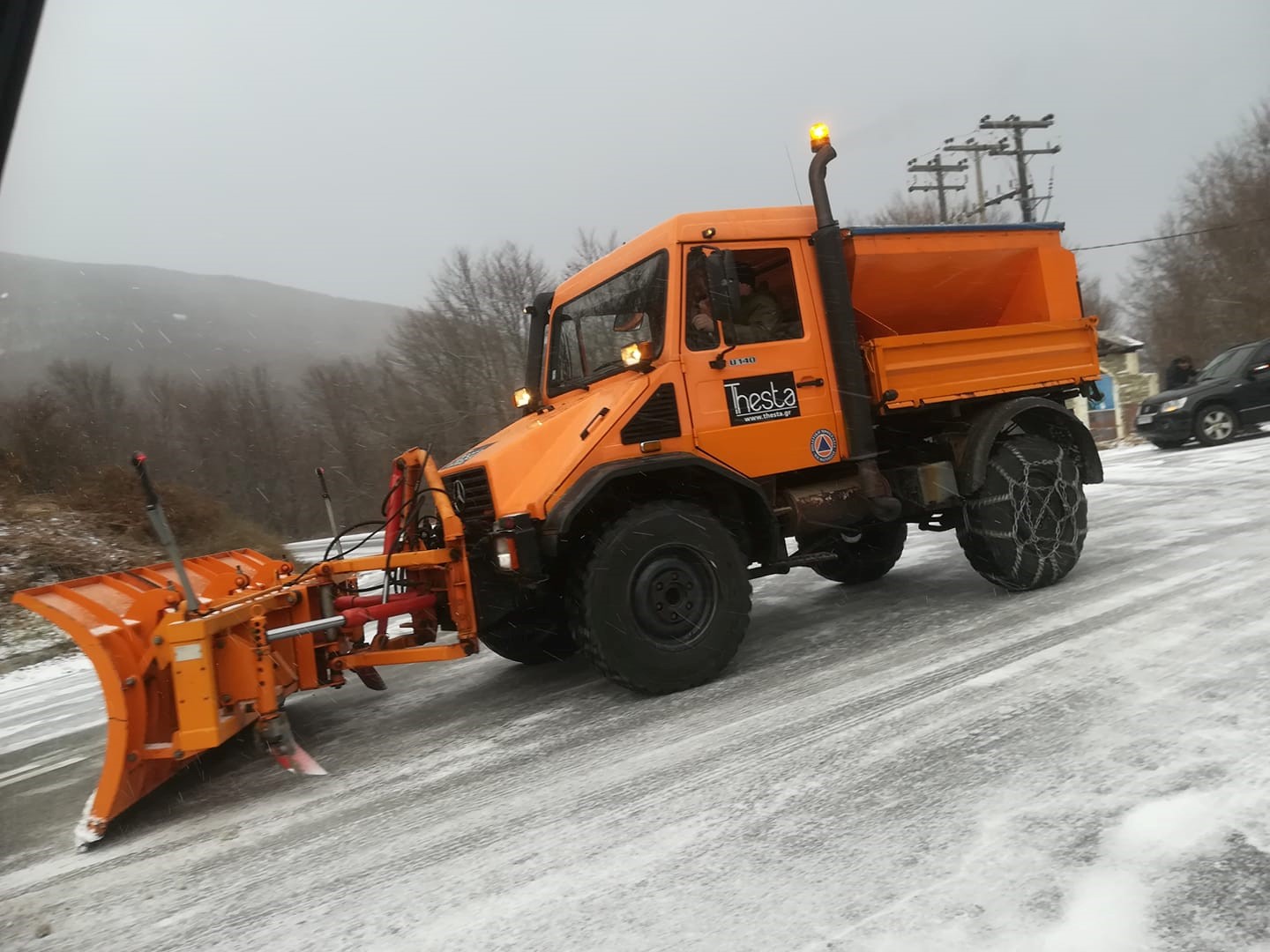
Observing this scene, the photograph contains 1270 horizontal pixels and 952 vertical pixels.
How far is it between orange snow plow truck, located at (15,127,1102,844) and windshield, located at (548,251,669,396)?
2 cm

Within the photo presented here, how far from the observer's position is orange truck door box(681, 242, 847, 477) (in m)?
4.46

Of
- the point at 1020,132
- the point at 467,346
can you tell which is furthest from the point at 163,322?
the point at 1020,132

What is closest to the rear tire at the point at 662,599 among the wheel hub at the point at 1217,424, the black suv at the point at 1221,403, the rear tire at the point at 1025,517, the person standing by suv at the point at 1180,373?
the rear tire at the point at 1025,517

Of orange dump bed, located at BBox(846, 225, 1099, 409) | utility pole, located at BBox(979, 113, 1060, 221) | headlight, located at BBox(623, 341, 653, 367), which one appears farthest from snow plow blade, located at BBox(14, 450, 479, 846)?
utility pole, located at BBox(979, 113, 1060, 221)

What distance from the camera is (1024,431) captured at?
18.7 feet

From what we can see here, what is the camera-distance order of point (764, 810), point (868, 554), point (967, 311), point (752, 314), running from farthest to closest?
1. point (868, 554)
2. point (967, 311)
3. point (752, 314)
4. point (764, 810)

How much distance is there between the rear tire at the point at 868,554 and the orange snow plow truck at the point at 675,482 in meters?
0.89

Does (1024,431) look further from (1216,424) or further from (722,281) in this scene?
(1216,424)

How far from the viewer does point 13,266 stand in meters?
6.23

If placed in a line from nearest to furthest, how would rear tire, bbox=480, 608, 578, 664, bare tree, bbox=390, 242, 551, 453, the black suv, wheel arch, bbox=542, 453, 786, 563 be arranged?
wheel arch, bbox=542, 453, 786, 563 → rear tire, bbox=480, 608, 578, 664 → the black suv → bare tree, bbox=390, 242, 551, 453

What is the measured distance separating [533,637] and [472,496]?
127 cm

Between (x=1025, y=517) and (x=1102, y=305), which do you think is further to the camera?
(x=1102, y=305)

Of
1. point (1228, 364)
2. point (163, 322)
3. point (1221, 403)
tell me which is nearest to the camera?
point (1221, 403)

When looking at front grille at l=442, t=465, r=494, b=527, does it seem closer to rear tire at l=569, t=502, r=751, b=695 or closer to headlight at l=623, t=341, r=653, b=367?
rear tire at l=569, t=502, r=751, b=695
